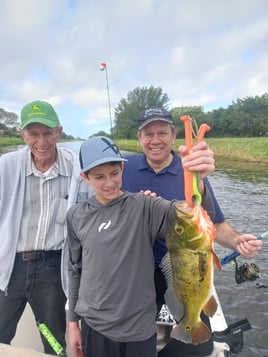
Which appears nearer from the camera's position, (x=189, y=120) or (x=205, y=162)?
(x=189, y=120)

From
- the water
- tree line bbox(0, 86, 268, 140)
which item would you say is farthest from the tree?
the water

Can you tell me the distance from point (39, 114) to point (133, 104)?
282 feet

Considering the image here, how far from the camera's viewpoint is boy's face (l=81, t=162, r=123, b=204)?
2186mm

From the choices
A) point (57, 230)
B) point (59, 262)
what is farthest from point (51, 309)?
point (57, 230)

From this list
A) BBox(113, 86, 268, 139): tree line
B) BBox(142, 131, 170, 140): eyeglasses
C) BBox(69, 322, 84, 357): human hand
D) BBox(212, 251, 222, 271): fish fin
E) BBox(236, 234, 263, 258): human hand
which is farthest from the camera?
BBox(113, 86, 268, 139): tree line

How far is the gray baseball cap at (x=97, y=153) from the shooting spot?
215 centimetres

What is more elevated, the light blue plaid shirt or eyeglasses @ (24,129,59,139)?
eyeglasses @ (24,129,59,139)

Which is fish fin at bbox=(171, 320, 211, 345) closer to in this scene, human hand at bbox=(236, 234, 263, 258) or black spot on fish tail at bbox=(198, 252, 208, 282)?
black spot on fish tail at bbox=(198, 252, 208, 282)

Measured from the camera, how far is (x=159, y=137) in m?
2.78

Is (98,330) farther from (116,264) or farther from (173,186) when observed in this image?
(173,186)

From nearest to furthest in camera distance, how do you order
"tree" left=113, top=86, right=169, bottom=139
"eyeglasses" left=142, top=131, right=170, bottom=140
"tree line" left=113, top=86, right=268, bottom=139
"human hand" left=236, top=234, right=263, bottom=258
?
"human hand" left=236, top=234, right=263, bottom=258 → "eyeglasses" left=142, top=131, right=170, bottom=140 → "tree line" left=113, top=86, right=268, bottom=139 → "tree" left=113, top=86, right=169, bottom=139

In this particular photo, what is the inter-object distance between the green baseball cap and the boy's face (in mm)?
754

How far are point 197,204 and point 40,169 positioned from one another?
1705 millimetres

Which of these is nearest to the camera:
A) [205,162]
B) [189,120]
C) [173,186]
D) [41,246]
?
[189,120]
